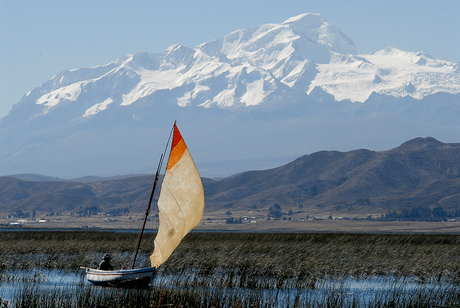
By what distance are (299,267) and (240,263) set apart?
164 inches

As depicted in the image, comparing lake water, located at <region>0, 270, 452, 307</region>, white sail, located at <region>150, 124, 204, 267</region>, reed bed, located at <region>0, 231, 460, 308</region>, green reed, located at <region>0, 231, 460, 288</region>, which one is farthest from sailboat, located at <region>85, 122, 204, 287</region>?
green reed, located at <region>0, 231, 460, 288</region>

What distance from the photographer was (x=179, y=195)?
30750mm

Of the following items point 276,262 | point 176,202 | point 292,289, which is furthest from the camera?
point 276,262

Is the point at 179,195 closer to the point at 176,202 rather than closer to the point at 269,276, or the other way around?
the point at 176,202

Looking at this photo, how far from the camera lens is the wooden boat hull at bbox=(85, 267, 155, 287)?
31031mm

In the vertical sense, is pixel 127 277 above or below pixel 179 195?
below

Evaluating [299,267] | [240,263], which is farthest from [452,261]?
[240,263]

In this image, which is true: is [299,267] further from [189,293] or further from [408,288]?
[189,293]

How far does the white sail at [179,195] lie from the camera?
30734mm

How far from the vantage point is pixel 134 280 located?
3109cm

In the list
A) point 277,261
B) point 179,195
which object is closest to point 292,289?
point 277,261

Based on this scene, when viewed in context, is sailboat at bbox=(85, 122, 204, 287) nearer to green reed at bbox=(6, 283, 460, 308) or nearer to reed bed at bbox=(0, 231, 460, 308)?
reed bed at bbox=(0, 231, 460, 308)

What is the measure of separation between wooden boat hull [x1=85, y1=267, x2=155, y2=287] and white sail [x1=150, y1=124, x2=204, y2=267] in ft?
6.94

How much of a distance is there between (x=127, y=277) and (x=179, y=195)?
5.28m
